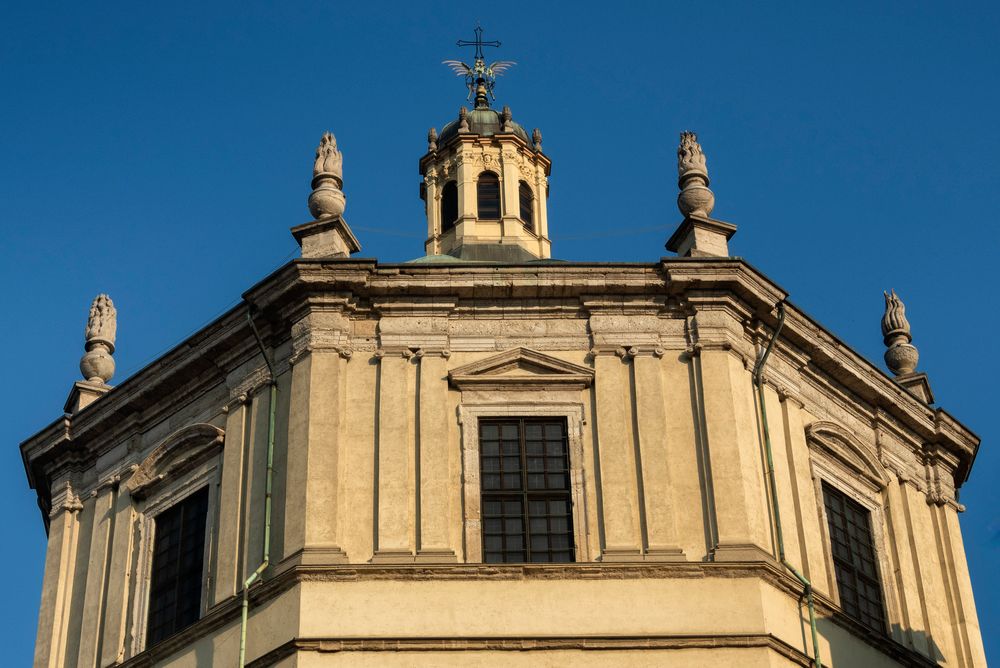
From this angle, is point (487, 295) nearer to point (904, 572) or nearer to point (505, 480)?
point (505, 480)

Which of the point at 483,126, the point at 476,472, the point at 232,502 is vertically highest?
the point at 483,126

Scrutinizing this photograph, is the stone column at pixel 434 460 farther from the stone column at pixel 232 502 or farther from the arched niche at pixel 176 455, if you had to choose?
the arched niche at pixel 176 455

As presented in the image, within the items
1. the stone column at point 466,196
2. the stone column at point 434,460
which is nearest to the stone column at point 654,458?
the stone column at point 434,460

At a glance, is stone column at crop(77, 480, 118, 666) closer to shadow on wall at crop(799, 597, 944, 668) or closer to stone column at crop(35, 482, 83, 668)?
stone column at crop(35, 482, 83, 668)

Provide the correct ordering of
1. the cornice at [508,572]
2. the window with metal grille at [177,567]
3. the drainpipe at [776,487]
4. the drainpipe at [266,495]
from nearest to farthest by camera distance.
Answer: the cornice at [508,572] → the drainpipe at [266,495] → the drainpipe at [776,487] → the window with metal grille at [177,567]

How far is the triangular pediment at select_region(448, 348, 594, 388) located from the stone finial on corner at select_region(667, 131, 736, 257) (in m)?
3.01

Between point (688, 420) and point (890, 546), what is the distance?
4554 mm

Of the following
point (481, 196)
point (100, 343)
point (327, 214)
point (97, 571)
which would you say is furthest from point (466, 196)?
point (97, 571)

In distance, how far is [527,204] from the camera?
37438 millimetres

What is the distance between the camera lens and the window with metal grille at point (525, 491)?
97.4 ft

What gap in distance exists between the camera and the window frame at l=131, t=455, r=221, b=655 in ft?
101

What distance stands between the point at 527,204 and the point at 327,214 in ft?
18.6

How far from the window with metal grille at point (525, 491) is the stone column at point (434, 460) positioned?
1.95 ft

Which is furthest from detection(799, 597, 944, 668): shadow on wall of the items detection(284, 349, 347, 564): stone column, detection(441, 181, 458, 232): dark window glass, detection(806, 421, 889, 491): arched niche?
detection(441, 181, 458, 232): dark window glass
